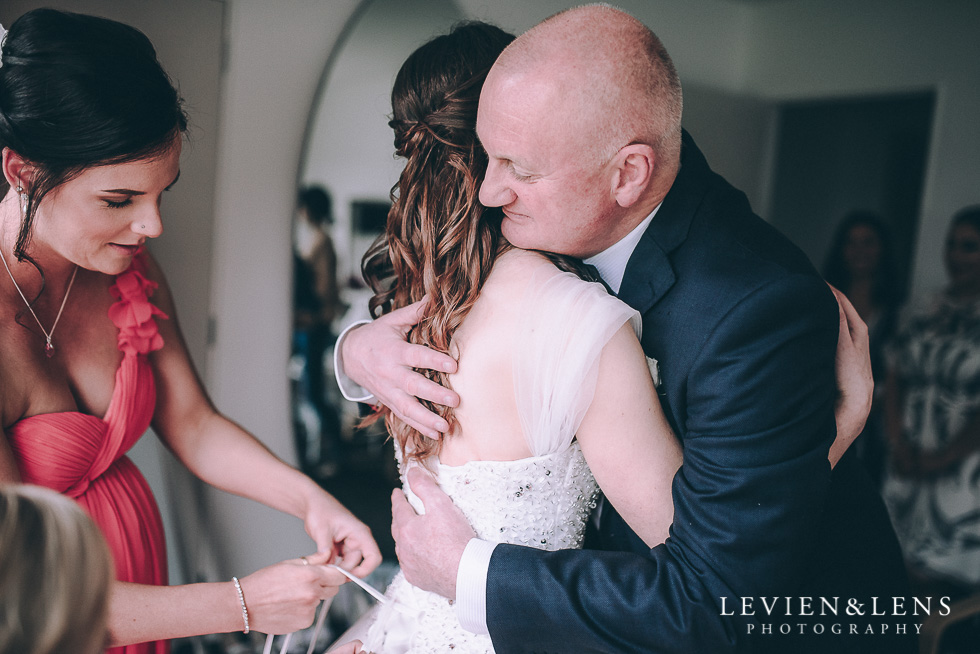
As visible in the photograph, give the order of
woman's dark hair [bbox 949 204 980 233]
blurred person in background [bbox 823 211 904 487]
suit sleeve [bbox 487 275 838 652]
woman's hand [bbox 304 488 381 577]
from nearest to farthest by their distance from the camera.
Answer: suit sleeve [bbox 487 275 838 652]
woman's hand [bbox 304 488 381 577]
woman's dark hair [bbox 949 204 980 233]
blurred person in background [bbox 823 211 904 487]

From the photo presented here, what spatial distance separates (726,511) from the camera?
0.88 metres

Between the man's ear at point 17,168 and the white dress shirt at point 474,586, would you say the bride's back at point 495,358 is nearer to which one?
the white dress shirt at point 474,586

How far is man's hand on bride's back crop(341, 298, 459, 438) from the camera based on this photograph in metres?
0.99

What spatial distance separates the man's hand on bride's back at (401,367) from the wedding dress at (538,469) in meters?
0.10

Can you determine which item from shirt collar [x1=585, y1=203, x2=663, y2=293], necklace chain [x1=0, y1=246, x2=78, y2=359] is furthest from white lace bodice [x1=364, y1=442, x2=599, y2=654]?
necklace chain [x1=0, y1=246, x2=78, y2=359]

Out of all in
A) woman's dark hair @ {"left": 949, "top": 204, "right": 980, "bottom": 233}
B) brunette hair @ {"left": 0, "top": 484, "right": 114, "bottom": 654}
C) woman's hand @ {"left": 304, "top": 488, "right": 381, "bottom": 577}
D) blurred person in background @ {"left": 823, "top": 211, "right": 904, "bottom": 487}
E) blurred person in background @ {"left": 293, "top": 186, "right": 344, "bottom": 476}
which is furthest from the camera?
blurred person in background @ {"left": 823, "top": 211, "right": 904, "bottom": 487}

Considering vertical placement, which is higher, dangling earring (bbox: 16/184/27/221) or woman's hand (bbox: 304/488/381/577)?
dangling earring (bbox: 16/184/27/221)

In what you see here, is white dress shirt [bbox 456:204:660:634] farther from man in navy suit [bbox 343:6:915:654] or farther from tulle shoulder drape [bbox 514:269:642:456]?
tulle shoulder drape [bbox 514:269:642:456]

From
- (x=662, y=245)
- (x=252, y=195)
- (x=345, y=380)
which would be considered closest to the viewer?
(x=662, y=245)

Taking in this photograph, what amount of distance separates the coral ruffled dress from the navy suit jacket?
2.10 ft

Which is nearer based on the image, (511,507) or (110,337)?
(511,507)

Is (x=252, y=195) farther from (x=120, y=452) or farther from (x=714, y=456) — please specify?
(x=714, y=456)

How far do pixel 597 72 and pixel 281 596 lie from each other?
90 centimetres

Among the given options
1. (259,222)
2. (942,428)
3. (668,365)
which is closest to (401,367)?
(668,365)
